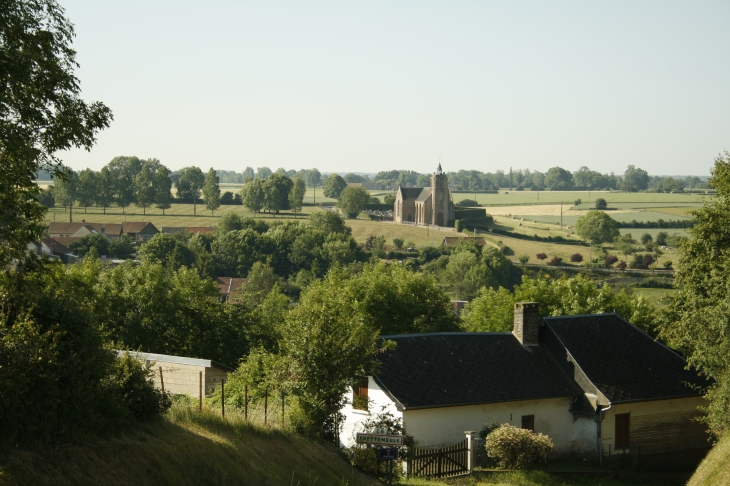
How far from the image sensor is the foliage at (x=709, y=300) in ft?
81.6

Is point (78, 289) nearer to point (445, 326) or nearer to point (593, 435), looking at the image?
point (445, 326)

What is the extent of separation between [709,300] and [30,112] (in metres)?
20.9

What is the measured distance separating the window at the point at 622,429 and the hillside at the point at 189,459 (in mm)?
11415

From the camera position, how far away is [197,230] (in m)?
146

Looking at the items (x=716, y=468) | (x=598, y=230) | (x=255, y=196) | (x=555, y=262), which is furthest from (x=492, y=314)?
(x=255, y=196)

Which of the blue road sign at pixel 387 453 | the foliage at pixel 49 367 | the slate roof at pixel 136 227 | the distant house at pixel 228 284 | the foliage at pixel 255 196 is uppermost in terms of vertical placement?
the foliage at pixel 255 196

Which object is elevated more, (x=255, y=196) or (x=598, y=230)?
(x=255, y=196)

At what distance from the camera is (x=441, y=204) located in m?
170

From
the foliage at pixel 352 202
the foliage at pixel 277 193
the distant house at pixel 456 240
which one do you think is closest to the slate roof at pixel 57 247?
the foliage at pixel 277 193

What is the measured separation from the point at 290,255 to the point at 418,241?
26.1m

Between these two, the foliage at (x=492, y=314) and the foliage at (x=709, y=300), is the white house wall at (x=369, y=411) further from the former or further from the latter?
the foliage at (x=492, y=314)

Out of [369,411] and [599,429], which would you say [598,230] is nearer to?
[599,429]

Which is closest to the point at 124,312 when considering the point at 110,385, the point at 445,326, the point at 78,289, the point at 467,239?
the point at 78,289

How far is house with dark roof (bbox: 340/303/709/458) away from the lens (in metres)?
25.6
